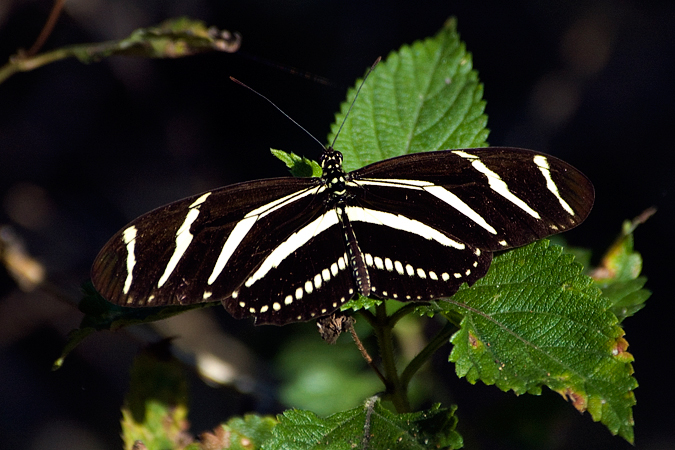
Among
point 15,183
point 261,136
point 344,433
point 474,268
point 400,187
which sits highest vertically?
point 261,136

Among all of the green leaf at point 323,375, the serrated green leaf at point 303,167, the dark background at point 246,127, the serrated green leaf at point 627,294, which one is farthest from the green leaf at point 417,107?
the dark background at point 246,127

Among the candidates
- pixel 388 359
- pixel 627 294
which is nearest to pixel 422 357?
pixel 388 359

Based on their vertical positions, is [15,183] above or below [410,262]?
above

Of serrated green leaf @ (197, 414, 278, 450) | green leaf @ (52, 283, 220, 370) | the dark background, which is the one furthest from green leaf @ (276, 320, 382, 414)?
green leaf @ (52, 283, 220, 370)

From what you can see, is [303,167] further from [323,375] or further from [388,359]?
[323,375]

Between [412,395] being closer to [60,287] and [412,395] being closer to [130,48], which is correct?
[60,287]

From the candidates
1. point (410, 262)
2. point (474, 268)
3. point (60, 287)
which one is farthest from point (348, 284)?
point (60, 287)

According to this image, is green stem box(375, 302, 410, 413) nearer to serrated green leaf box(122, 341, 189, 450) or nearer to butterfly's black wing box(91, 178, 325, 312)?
butterfly's black wing box(91, 178, 325, 312)
